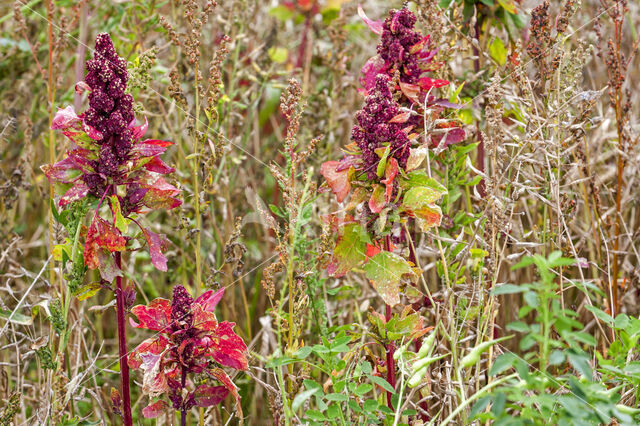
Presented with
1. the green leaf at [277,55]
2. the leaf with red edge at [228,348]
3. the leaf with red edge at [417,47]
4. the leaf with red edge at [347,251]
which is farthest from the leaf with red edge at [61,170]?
the green leaf at [277,55]

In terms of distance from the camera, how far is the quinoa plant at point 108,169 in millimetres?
1104

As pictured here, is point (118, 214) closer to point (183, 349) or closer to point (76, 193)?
point (76, 193)

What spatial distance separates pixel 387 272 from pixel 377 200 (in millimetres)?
141

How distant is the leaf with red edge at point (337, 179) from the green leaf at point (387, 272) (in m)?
0.14

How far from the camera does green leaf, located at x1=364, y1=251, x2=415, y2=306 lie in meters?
1.14

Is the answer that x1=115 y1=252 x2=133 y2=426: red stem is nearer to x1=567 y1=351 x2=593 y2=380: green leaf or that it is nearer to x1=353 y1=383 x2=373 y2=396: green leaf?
x1=353 y1=383 x2=373 y2=396: green leaf

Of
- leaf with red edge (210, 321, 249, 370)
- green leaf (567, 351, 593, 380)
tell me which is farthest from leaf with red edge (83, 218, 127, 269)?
green leaf (567, 351, 593, 380)

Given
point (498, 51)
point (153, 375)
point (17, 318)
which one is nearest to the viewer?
point (153, 375)

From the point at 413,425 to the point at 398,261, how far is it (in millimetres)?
370

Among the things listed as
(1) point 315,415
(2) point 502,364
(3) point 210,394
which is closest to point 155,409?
(3) point 210,394

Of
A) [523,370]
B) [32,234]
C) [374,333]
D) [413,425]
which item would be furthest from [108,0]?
[523,370]

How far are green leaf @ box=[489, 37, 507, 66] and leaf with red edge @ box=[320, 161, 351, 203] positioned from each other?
34.2 inches

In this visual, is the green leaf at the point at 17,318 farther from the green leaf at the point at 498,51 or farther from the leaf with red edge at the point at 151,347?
the green leaf at the point at 498,51

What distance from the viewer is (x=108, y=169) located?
1.11m
